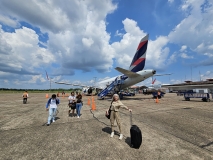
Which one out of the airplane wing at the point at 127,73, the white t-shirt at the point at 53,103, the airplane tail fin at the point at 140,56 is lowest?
the white t-shirt at the point at 53,103

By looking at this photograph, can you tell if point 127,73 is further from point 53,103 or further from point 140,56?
point 53,103

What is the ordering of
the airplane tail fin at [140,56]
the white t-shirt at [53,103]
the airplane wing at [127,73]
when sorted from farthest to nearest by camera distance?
the airplane tail fin at [140,56] → the airplane wing at [127,73] → the white t-shirt at [53,103]

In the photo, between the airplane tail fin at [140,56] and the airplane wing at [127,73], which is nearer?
the airplane wing at [127,73]

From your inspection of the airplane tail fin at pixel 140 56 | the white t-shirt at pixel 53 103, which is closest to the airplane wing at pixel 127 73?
the airplane tail fin at pixel 140 56

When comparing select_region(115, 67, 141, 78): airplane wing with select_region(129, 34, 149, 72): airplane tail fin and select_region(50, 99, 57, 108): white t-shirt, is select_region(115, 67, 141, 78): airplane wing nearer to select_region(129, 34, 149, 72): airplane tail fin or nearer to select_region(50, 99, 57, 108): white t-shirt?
select_region(129, 34, 149, 72): airplane tail fin

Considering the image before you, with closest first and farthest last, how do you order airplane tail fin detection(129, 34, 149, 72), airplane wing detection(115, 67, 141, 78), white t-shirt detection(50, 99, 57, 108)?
white t-shirt detection(50, 99, 57, 108) → airplane wing detection(115, 67, 141, 78) → airplane tail fin detection(129, 34, 149, 72)

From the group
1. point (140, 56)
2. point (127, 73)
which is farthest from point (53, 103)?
point (140, 56)

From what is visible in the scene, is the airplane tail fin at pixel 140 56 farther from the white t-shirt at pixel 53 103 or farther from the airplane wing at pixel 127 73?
the white t-shirt at pixel 53 103

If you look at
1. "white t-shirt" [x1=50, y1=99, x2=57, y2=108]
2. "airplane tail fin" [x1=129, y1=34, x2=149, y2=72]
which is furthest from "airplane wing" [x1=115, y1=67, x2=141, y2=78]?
"white t-shirt" [x1=50, y1=99, x2=57, y2=108]

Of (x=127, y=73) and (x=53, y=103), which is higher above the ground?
(x=127, y=73)

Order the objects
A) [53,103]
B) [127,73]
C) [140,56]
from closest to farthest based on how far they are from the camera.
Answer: [53,103]
[127,73]
[140,56]

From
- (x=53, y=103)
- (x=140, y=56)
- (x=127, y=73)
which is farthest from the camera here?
(x=140, y=56)

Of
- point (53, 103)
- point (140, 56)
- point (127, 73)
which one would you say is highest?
point (140, 56)

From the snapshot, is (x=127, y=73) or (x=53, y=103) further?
(x=127, y=73)
